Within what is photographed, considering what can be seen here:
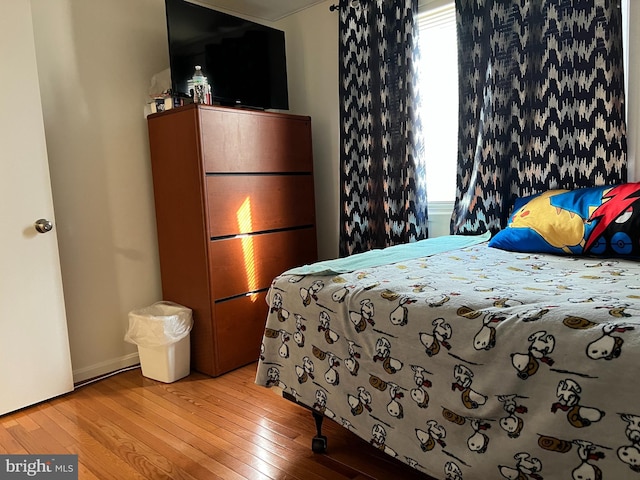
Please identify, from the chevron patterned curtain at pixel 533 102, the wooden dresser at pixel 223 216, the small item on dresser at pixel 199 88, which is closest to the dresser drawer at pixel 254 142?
the wooden dresser at pixel 223 216

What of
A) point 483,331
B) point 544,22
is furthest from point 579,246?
point 544,22

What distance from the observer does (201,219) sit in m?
2.52

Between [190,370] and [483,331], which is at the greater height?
[483,331]

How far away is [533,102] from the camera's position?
7.33 feet

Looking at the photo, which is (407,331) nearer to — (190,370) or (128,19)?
(190,370)

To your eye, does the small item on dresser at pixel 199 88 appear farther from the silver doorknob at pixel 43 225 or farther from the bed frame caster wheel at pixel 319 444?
the bed frame caster wheel at pixel 319 444

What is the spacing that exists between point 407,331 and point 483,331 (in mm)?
243

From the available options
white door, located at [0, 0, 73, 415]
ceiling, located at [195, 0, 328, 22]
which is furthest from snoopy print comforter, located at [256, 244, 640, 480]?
ceiling, located at [195, 0, 328, 22]

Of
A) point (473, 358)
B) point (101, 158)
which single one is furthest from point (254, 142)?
point (473, 358)

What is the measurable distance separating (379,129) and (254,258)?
1117 millimetres

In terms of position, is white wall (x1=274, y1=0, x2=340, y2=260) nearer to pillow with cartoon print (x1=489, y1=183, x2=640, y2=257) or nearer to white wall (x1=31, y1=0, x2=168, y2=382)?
white wall (x1=31, y1=0, x2=168, y2=382)

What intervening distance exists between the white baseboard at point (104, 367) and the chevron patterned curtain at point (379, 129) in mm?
1479

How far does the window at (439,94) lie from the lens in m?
2.65

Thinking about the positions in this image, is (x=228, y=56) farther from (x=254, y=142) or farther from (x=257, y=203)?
(x=257, y=203)
